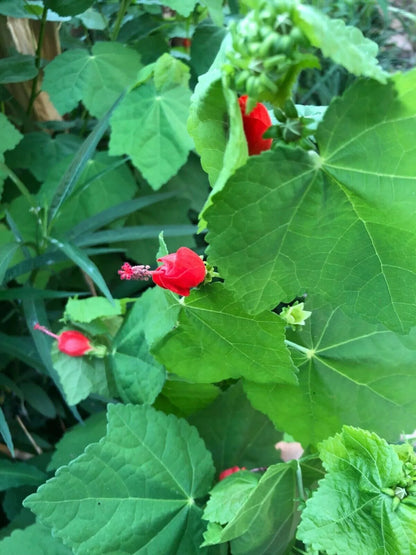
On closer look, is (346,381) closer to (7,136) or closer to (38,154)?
(7,136)

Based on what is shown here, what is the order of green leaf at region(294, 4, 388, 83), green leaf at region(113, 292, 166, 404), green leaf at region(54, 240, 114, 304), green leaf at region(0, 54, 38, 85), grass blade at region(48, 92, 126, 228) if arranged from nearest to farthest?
green leaf at region(294, 4, 388, 83), green leaf at region(113, 292, 166, 404), green leaf at region(54, 240, 114, 304), grass blade at region(48, 92, 126, 228), green leaf at region(0, 54, 38, 85)

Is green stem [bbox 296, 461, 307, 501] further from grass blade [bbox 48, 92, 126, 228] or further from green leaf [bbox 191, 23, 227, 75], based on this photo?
green leaf [bbox 191, 23, 227, 75]

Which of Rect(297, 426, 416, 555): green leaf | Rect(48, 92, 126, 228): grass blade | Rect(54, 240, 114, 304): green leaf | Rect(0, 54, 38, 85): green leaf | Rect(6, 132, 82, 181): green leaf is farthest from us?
Rect(6, 132, 82, 181): green leaf

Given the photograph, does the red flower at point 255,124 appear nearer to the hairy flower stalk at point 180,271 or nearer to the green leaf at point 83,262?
the hairy flower stalk at point 180,271

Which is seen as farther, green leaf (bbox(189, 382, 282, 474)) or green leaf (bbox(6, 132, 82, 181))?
green leaf (bbox(6, 132, 82, 181))

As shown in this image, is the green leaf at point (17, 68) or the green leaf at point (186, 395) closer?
the green leaf at point (186, 395)

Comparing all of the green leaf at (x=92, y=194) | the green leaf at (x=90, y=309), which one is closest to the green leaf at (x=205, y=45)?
the green leaf at (x=92, y=194)

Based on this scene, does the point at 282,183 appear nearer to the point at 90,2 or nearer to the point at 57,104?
the point at 90,2

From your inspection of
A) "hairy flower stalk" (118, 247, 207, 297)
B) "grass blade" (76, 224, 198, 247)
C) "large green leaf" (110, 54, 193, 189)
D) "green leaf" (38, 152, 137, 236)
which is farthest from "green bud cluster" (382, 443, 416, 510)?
"green leaf" (38, 152, 137, 236)

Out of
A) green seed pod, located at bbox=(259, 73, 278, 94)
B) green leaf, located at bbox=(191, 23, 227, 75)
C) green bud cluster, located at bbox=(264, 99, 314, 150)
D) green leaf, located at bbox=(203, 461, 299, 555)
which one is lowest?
green leaf, located at bbox=(203, 461, 299, 555)
